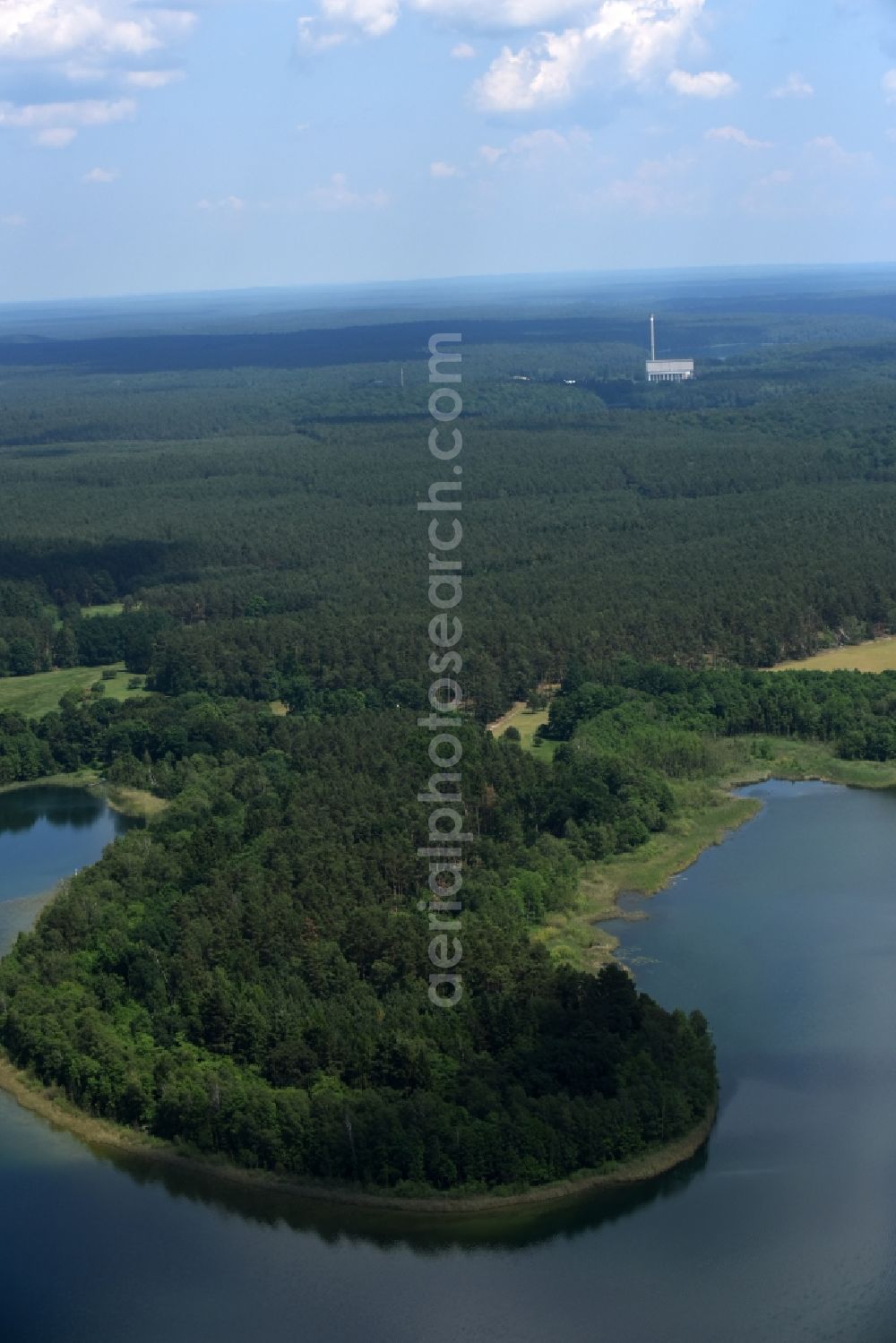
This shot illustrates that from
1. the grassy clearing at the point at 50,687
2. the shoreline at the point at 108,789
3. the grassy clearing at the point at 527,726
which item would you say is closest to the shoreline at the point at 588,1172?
the grassy clearing at the point at 527,726

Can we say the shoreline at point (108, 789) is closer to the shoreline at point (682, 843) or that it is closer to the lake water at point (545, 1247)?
the shoreline at point (682, 843)

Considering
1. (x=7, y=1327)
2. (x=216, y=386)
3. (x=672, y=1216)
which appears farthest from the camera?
(x=216, y=386)

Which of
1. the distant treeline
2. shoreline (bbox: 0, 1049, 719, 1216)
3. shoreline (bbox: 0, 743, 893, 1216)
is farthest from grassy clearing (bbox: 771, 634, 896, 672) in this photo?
shoreline (bbox: 0, 1049, 719, 1216)

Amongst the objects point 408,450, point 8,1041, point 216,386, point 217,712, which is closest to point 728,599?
point 217,712

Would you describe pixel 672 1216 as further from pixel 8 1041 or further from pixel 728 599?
pixel 728 599

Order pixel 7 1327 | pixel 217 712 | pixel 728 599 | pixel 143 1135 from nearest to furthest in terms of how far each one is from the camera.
A: pixel 7 1327 < pixel 143 1135 < pixel 217 712 < pixel 728 599

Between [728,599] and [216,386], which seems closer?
[728,599]
